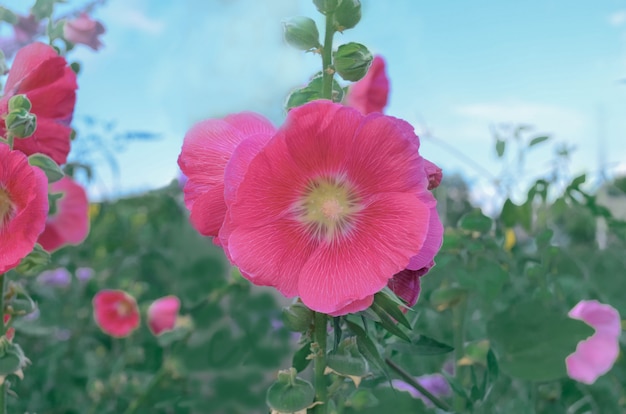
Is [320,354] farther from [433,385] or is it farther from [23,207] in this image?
[433,385]

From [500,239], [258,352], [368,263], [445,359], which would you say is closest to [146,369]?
[258,352]

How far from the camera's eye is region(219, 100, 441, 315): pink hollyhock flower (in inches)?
18.1

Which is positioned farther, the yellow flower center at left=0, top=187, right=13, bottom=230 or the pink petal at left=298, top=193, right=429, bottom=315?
the yellow flower center at left=0, top=187, right=13, bottom=230

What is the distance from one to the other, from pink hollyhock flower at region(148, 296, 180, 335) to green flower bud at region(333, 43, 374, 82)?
100 cm

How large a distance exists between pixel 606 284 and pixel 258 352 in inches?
31.2

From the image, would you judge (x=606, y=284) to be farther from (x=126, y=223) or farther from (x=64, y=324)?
(x=126, y=223)

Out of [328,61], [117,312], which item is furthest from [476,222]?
[117,312]

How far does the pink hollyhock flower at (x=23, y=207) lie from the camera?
535mm

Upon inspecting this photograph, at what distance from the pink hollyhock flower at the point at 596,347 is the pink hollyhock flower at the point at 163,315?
2.51ft

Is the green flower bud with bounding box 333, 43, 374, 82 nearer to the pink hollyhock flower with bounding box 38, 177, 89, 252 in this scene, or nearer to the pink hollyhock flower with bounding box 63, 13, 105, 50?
the pink hollyhock flower with bounding box 63, 13, 105, 50

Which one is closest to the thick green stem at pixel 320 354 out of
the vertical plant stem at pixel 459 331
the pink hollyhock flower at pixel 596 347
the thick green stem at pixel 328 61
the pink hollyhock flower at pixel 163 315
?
the thick green stem at pixel 328 61

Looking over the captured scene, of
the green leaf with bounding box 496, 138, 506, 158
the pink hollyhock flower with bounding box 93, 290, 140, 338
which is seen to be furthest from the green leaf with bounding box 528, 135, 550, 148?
the pink hollyhock flower with bounding box 93, 290, 140, 338

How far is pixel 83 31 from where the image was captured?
873mm

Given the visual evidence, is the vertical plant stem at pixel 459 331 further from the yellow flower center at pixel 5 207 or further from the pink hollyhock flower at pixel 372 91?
the yellow flower center at pixel 5 207
